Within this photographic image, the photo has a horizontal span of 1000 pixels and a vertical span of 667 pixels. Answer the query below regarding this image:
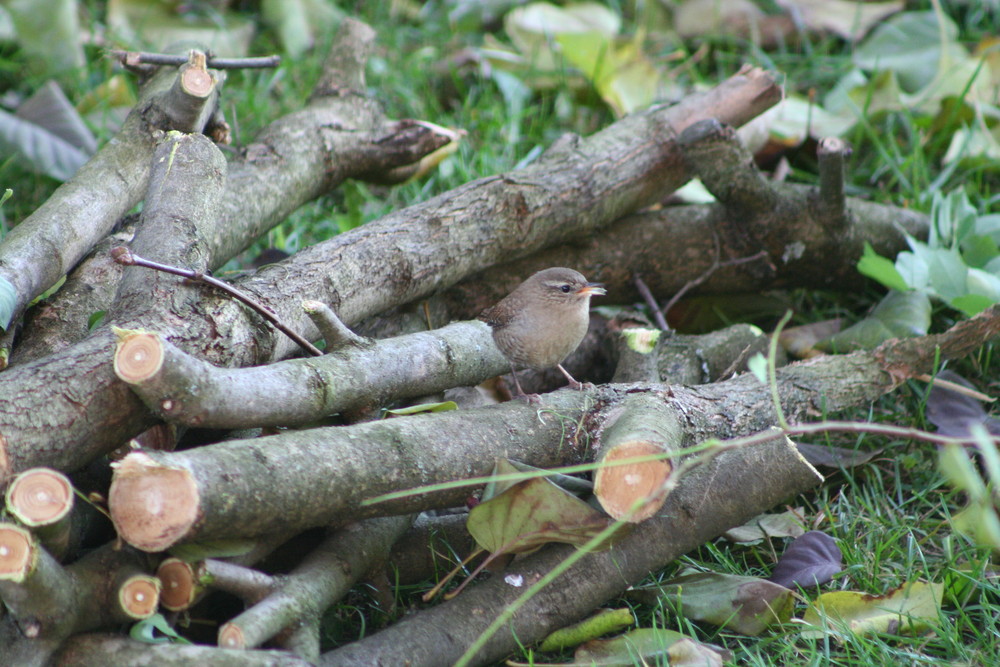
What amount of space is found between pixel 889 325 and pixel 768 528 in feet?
4.01

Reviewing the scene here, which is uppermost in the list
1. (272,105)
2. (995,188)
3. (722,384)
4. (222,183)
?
(222,183)

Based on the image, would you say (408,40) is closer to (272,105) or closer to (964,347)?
(272,105)

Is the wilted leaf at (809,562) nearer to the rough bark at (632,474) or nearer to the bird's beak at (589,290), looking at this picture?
the rough bark at (632,474)

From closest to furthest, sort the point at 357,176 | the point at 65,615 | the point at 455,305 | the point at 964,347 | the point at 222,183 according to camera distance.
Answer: the point at 65,615 < the point at 222,183 < the point at 964,347 < the point at 455,305 < the point at 357,176

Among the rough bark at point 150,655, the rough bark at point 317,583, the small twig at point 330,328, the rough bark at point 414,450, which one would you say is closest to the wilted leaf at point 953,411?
the rough bark at point 414,450

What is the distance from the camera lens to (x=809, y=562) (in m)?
2.92

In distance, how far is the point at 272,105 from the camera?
543 centimetres

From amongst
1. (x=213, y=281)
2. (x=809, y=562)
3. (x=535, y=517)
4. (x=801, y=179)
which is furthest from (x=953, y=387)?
(x=213, y=281)

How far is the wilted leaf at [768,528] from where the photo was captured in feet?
10.3

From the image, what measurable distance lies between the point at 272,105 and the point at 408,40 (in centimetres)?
137

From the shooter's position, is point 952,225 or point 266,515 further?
point 952,225

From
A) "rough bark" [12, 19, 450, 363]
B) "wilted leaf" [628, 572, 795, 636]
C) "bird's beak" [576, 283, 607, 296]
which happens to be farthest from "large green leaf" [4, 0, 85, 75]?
"wilted leaf" [628, 572, 795, 636]

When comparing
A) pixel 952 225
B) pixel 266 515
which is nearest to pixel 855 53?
pixel 952 225

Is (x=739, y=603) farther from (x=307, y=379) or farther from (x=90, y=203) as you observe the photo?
(x=90, y=203)
